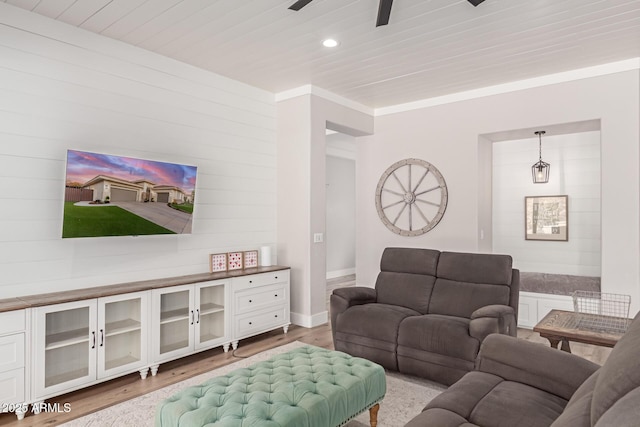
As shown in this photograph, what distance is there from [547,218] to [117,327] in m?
5.57

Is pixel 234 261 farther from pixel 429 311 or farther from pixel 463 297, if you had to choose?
pixel 463 297

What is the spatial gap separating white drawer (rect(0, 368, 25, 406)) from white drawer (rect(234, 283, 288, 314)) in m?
1.76

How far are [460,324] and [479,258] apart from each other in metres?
0.78

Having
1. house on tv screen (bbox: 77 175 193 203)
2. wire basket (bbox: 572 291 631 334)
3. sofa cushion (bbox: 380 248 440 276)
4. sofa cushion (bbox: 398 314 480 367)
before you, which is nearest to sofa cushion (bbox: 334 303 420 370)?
sofa cushion (bbox: 398 314 480 367)

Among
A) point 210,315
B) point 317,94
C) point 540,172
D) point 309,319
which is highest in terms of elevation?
point 317,94

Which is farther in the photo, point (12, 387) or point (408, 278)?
point (408, 278)

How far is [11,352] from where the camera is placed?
2523 mm

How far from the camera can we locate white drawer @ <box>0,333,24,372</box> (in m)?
2.49

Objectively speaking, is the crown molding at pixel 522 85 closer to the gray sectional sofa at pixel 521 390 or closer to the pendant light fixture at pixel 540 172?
the pendant light fixture at pixel 540 172

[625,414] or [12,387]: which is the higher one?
[625,414]

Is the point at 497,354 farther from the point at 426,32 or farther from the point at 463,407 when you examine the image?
the point at 426,32

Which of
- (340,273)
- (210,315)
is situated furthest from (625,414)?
(340,273)

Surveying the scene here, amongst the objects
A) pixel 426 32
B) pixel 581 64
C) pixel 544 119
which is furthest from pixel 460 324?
pixel 581 64

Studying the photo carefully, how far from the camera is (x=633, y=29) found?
10.6 ft
